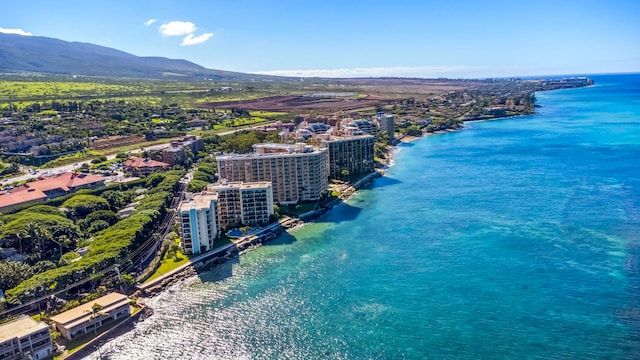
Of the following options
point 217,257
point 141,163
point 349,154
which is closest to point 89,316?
point 217,257

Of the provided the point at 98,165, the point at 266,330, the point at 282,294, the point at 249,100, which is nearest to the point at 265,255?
the point at 282,294

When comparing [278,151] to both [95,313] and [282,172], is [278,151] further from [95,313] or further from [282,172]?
[95,313]

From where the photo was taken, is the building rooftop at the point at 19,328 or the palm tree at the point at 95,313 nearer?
the building rooftop at the point at 19,328

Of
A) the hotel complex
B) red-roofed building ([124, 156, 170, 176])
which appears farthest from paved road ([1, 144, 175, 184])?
the hotel complex

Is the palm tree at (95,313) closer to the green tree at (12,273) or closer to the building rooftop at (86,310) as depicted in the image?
the building rooftop at (86,310)

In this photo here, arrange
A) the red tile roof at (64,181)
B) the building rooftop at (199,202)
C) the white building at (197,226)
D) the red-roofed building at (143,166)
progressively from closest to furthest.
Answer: the white building at (197,226) → the building rooftop at (199,202) → the red tile roof at (64,181) → the red-roofed building at (143,166)

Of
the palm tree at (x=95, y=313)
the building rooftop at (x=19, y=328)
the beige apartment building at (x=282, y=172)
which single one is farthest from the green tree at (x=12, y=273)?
the beige apartment building at (x=282, y=172)

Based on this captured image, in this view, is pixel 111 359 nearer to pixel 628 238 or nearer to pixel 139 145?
pixel 628 238
